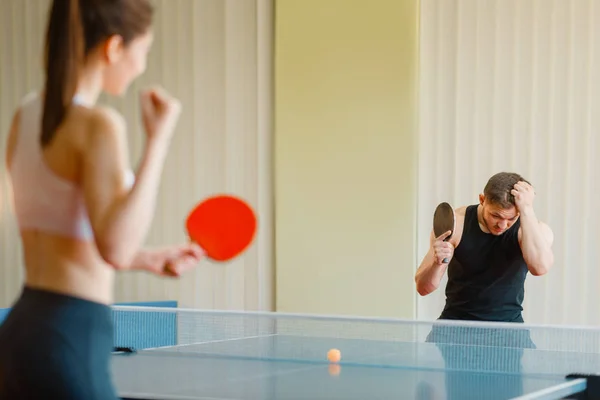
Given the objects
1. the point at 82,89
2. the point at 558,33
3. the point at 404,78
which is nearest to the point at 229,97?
the point at 404,78

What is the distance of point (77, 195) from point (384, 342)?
277 cm

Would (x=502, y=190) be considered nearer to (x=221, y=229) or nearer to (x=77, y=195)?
(x=221, y=229)

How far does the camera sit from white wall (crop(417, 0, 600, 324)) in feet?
19.7

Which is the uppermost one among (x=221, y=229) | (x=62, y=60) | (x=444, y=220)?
(x=62, y=60)

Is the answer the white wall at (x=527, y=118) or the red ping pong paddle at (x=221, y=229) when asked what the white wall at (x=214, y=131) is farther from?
the red ping pong paddle at (x=221, y=229)

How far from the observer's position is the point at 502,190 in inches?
178

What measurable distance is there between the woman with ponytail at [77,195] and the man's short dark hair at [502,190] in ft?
9.73

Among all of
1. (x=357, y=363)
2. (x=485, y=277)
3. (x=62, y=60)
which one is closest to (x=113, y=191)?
(x=62, y=60)

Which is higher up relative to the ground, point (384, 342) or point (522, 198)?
point (522, 198)

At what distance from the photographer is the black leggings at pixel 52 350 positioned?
1623 millimetres

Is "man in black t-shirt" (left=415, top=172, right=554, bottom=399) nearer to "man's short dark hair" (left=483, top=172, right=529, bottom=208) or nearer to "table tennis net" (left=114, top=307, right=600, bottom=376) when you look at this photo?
"man's short dark hair" (left=483, top=172, right=529, bottom=208)

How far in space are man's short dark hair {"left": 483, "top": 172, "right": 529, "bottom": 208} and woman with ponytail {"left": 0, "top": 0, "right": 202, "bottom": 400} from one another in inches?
117

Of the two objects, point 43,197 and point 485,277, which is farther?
point 485,277

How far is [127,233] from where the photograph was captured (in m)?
1.60
